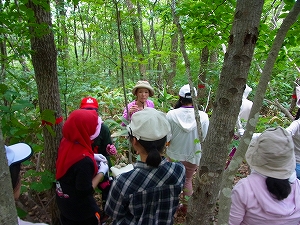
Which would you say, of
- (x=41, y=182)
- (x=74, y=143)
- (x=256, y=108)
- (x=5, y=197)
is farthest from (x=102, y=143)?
(x=5, y=197)

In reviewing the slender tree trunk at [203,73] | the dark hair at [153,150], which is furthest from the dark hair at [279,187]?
the slender tree trunk at [203,73]

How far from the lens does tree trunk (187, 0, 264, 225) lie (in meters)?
0.98

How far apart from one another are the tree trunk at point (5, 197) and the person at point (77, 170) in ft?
4.80

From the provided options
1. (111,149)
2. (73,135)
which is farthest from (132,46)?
(73,135)

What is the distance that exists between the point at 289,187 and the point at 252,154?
0.29m

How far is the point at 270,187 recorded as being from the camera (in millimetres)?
1297

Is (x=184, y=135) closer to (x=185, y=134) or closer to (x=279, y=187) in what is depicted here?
(x=185, y=134)

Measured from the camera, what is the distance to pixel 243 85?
104 cm

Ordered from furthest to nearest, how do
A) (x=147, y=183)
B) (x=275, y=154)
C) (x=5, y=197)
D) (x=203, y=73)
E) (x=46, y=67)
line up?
(x=203, y=73) → (x=46, y=67) → (x=147, y=183) → (x=275, y=154) → (x=5, y=197)

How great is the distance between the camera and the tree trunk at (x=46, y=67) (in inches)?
82.3

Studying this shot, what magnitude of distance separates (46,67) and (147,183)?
1.59 metres

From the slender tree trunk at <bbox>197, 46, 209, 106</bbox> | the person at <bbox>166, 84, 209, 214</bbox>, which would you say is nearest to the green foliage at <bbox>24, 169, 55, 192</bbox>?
the person at <bbox>166, 84, 209, 214</bbox>

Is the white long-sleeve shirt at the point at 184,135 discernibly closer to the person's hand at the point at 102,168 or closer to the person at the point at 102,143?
the person at the point at 102,143

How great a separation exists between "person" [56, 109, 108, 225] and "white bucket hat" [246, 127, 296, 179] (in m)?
1.47
